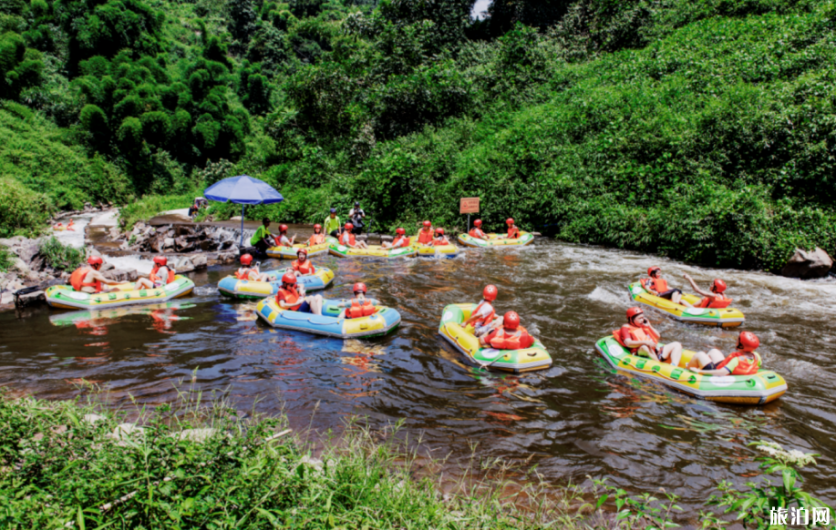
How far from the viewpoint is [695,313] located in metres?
8.93

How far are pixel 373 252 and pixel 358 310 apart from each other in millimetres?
6405

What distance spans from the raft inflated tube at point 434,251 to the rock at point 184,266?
6.63 metres

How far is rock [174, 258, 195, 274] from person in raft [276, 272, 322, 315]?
18.8 feet

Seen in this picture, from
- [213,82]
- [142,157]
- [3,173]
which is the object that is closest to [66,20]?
[213,82]

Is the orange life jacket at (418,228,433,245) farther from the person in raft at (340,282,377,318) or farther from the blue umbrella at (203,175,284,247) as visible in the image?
the person in raft at (340,282,377,318)

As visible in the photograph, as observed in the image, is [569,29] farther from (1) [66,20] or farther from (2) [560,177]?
(1) [66,20]

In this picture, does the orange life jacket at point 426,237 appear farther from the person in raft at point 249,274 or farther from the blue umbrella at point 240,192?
the person in raft at point 249,274

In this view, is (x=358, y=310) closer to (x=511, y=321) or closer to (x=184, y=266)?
(x=511, y=321)

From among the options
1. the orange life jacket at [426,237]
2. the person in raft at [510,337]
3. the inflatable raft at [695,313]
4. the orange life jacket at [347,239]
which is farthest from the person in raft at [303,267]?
the inflatable raft at [695,313]

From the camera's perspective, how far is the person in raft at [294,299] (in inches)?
348

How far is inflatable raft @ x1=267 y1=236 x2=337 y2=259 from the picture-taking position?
1502cm

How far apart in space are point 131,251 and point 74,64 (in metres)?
Result: 32.7

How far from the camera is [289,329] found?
866 cm

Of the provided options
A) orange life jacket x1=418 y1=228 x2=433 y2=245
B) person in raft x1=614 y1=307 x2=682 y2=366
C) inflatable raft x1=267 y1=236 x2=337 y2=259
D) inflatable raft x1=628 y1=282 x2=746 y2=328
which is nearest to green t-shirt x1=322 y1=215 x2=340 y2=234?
inflatable raft x1=267 y1=236 x2=337 y2=259
